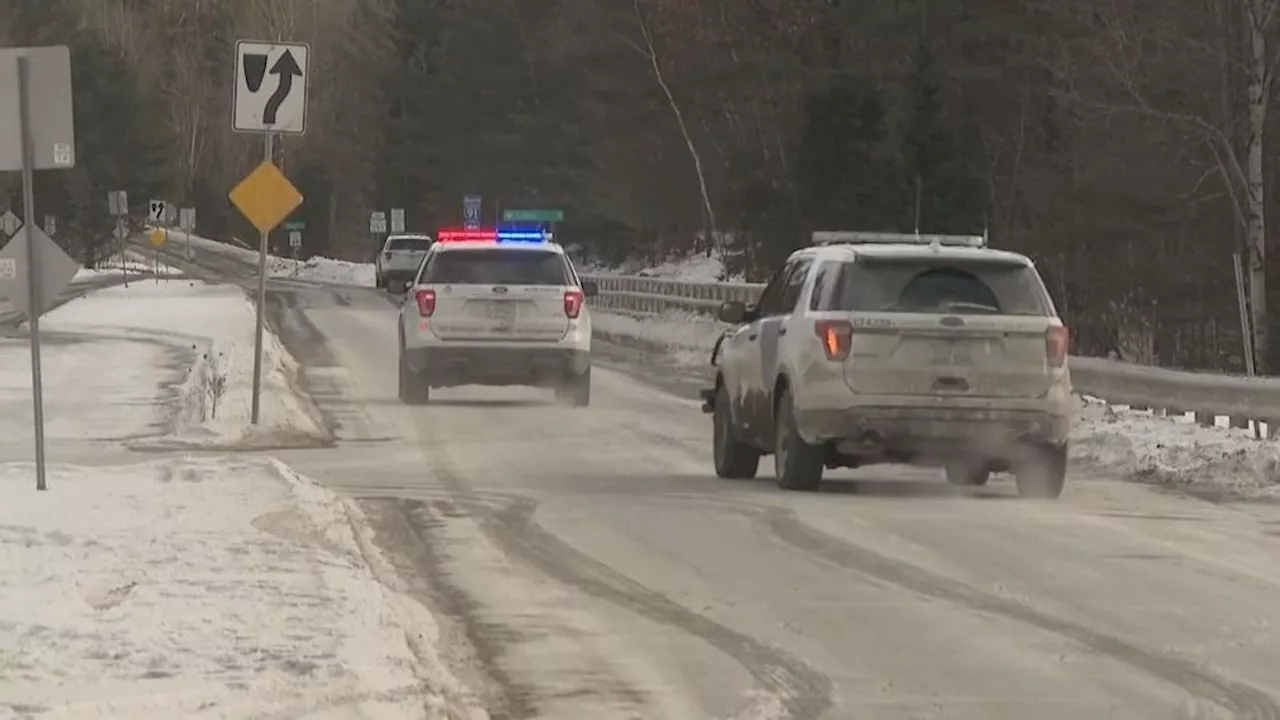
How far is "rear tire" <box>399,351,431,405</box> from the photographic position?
901 inches

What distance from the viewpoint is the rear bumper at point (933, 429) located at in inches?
553

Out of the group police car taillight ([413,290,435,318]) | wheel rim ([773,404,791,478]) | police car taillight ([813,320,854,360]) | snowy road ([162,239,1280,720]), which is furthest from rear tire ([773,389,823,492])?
police car taillight ([413,290,435,318])

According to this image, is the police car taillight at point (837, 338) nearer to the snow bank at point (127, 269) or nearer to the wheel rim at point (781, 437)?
the wheel rim at point (781, 437)

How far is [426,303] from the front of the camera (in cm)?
2258

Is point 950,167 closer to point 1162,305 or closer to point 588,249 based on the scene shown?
point 1162,305

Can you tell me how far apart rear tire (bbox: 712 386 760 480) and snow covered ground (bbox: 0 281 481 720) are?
10.8 ft

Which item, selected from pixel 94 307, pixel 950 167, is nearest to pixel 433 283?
pixel 94 307

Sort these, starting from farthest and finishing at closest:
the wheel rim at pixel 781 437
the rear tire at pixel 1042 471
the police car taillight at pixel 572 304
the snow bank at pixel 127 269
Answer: the snow bank at pixel 127 269 → the police car taillight at pixel 572 304 → the wheel rim at pixel 781 437 → the rear tire at pixel 1042 471

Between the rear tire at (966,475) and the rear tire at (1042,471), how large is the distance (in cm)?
104

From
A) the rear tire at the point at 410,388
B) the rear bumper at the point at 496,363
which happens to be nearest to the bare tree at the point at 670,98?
the rear tire at the point at 410,388

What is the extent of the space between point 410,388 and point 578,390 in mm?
1749

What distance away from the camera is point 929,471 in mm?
17281

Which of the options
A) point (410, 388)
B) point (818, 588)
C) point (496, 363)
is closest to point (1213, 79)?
point (496, 363)

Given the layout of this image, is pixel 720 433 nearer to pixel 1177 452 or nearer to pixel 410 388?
pixel 1177 452
